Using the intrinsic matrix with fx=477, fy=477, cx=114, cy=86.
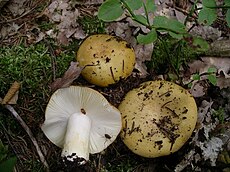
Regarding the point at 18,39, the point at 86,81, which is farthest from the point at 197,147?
the point at 18,39

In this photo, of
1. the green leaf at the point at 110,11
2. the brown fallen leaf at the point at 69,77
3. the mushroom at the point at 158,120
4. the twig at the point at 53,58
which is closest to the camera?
the green leaf at the point at 110,11

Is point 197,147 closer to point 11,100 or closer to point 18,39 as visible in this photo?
point 11,100

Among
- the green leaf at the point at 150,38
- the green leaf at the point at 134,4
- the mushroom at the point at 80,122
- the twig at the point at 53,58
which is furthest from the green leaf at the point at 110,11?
the twig at the point at 53,58

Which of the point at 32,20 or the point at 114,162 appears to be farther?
the point at 32,20

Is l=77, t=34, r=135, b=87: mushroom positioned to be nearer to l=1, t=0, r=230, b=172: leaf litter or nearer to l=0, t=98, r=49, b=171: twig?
l=1, t=0, r=230, b=172: leaf litter

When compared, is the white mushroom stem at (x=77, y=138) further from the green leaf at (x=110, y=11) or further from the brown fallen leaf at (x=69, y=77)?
the green leaf at (x=110, y=11)

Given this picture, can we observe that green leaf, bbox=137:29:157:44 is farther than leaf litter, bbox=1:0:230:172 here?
No

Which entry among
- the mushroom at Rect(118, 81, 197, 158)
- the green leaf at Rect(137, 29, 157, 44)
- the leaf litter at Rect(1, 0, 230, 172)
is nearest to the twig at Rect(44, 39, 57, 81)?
the leaf litter at Rect(1, 0, 230, 172)
